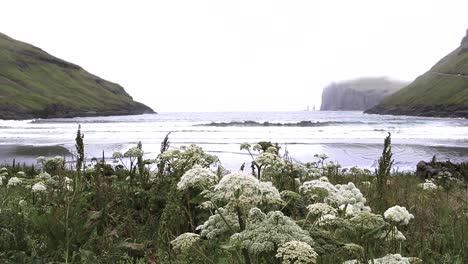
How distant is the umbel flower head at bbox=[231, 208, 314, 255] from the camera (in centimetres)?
183

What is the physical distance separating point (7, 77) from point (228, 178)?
5733 inches

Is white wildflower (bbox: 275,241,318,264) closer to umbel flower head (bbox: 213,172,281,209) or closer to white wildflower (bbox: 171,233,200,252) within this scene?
umbel flower head (bbox: 213,172,281,209)

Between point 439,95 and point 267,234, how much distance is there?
489 ft

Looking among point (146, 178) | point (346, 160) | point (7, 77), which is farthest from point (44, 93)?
point (146, 178)

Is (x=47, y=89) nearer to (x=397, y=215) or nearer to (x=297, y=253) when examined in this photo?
(x=397, y=215)

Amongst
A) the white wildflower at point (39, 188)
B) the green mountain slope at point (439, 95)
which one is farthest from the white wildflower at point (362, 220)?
the green mountain slope at point (439, 95)

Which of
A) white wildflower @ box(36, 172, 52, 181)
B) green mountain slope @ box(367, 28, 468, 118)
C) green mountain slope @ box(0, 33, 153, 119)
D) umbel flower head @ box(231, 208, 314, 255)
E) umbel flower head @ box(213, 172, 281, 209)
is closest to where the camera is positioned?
umbel flower head @ box(231, 208, 314, 255)

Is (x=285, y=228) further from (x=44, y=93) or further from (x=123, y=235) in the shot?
(x=44, y=93)

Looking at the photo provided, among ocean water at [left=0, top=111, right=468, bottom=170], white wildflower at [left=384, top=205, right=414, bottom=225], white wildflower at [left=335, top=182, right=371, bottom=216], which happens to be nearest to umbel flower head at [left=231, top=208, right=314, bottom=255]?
white wildflower at [left=384, top=205, right=414, bottom=225]

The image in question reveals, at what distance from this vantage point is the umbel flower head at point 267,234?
1.83 m

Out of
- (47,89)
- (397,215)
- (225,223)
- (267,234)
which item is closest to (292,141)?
(397,215)

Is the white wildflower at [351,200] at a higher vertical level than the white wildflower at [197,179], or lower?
lower

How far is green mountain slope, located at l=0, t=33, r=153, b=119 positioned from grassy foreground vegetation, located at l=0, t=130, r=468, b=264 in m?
94.9

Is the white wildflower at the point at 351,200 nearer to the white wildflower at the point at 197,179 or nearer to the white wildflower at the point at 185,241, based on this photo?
the white wildflower at the point at 197,179
